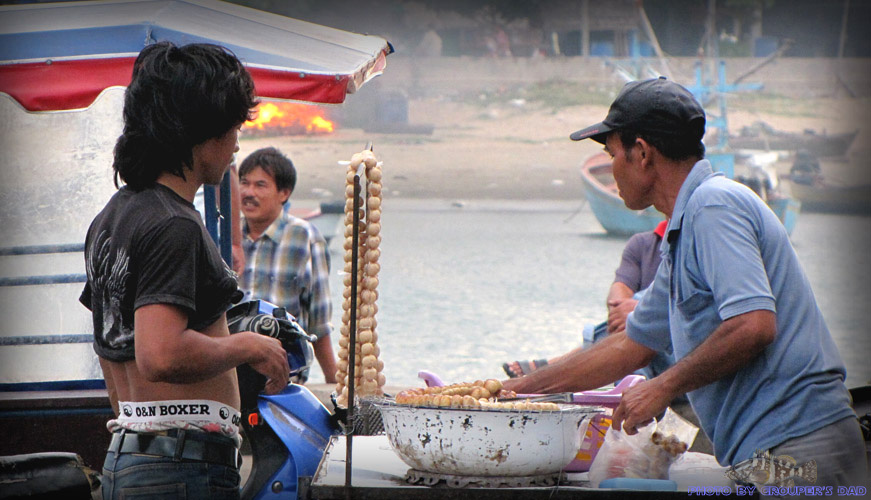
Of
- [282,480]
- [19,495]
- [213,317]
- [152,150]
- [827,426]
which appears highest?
[152,150]

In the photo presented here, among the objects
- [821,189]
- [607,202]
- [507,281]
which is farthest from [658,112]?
[821,189]

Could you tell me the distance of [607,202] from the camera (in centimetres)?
2406

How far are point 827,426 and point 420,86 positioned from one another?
29890 millimetres

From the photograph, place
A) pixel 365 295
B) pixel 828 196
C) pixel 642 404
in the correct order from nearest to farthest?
pixel 642 404, pixel 365 295, pixel 828 196

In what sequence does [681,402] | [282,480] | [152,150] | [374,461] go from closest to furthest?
[152,150]
[374,461]
[282,480]
[681,402]

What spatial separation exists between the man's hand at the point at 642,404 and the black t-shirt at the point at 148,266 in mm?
927

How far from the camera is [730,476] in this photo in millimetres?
2020

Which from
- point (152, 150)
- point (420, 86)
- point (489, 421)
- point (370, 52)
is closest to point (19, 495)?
point (152, 150)

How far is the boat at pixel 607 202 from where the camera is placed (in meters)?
23.5

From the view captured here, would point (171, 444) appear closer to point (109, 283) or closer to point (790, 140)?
point (109, 283)

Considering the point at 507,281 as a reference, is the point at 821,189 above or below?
above

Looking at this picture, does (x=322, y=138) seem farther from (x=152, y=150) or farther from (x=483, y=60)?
(x=152, y=150)

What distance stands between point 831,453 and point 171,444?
A: 4.63 ft

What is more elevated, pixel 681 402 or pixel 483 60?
pixel 483 60
